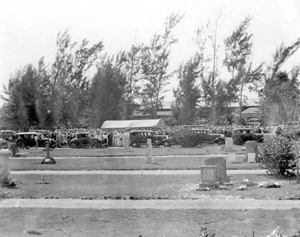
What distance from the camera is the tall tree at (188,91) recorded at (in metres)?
57.0

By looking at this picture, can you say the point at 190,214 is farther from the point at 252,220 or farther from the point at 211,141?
the point at 211,141

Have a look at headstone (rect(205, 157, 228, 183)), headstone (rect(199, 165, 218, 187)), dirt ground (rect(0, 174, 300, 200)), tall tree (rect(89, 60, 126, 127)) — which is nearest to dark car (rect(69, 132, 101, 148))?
tall tree (rect(89, 60, 126, 127))

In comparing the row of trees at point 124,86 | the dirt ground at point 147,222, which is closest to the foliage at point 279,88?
the row of trees at point 124,86

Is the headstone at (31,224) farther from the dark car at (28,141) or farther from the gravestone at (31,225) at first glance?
the dark car at (28,141)

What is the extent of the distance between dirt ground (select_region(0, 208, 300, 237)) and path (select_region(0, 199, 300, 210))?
0.58 meters

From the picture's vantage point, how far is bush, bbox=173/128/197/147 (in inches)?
1601

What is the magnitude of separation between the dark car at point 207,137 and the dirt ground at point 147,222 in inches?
1157

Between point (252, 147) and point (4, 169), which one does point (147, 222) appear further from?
point (252, 147)

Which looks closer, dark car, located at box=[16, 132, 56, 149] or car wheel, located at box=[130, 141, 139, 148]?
dark car, located at box=[16, 132, 56, 149]

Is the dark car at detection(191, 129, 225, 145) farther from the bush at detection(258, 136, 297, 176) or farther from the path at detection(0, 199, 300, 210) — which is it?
the path at detection(0, 199, 300, 210)

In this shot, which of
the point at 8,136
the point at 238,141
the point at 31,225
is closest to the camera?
the point at 31,225

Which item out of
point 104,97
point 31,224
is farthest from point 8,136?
point 31,224

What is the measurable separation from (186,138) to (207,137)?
2525mm

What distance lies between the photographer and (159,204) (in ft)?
45.0
